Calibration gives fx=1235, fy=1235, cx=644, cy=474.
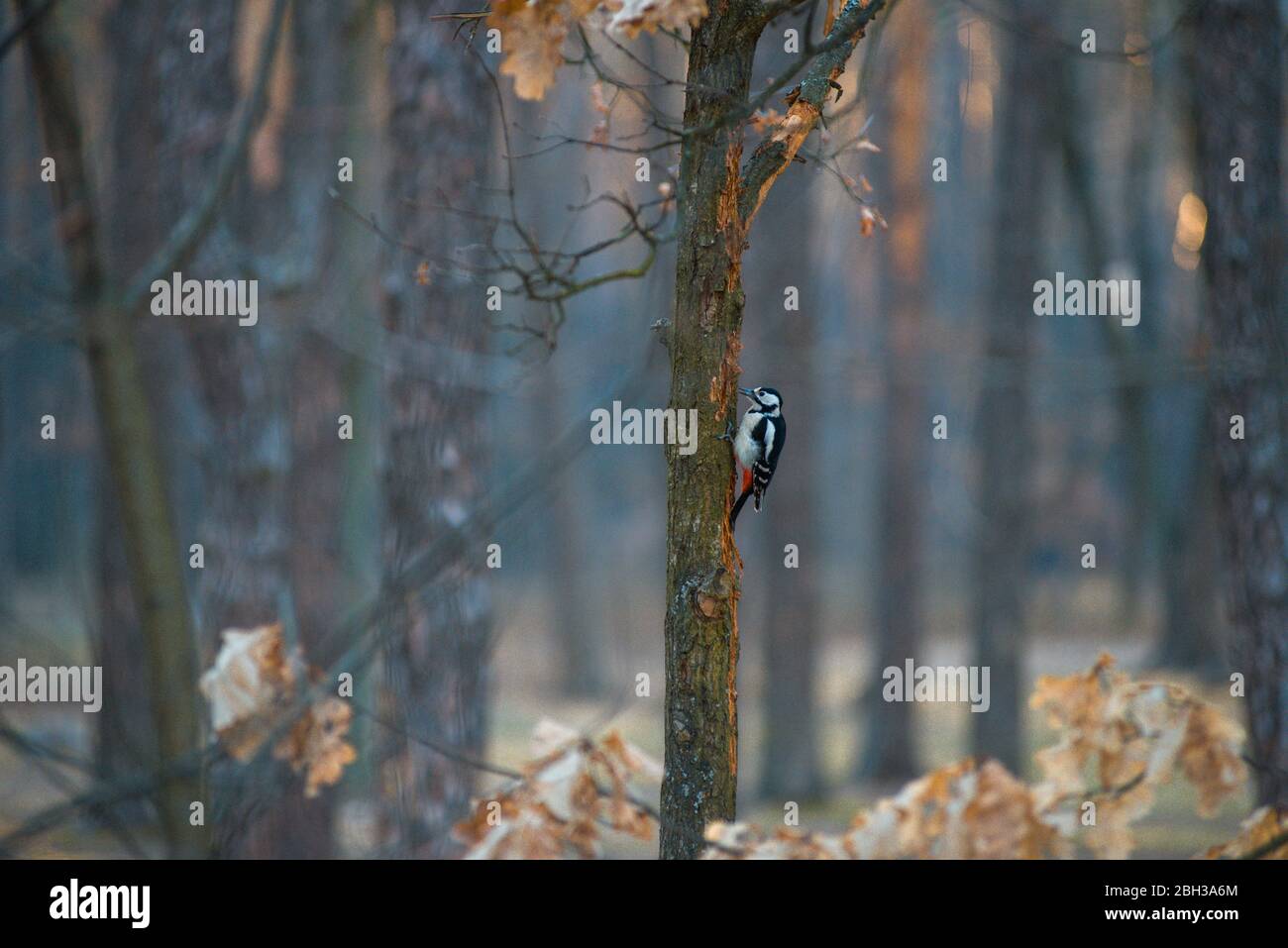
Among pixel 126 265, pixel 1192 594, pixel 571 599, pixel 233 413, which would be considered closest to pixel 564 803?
pixel 233 413

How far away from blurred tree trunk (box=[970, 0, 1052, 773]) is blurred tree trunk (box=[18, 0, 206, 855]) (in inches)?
313

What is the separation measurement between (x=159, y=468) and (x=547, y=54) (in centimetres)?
156

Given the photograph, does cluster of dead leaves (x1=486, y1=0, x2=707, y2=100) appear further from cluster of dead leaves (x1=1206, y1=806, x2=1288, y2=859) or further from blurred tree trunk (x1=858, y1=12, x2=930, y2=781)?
blurred tree trunk (x1=858, y1=12, x2=930, y2=781)

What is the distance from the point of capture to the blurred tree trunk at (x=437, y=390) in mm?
5938

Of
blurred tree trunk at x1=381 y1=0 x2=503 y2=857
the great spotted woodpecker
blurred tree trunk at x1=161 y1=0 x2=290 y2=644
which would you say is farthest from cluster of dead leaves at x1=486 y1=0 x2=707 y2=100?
blurred tree trunk at x1=161 y1=0 x2=290 y2=644

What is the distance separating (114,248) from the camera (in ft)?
30.0

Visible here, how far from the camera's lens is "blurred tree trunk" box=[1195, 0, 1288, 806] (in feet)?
18.7

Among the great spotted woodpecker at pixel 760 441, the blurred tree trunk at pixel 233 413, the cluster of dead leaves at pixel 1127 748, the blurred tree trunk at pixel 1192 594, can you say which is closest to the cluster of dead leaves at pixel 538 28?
the great spotted woodpecker at pixel 760 441

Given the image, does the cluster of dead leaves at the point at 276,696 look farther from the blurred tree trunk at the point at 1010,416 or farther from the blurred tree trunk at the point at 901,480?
the blurred tree trunk at the point at 901,480

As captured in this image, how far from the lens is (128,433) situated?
3.25 meters

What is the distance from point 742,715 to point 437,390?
499 inches

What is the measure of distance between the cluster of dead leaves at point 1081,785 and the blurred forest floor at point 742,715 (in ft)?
2.66

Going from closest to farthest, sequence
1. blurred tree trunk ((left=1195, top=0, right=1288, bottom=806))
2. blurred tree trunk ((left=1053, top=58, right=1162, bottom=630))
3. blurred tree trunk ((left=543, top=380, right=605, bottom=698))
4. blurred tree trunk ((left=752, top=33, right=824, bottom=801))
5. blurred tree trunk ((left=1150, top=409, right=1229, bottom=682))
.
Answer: blurred tree trunk ((left=1195, top=0, right=1288, bottom=806))
blurred tree trunk ((left=752, top=33, right=824, bottom=801))
blurred tree trunk ((left=1053, top=58, right=1162, bottom=630))
blurred tree trunk ((left=1150, top=409, right=1229, bottom=682))
blurred tree trunk ((left=543, top=380, right=605, bottom=698))

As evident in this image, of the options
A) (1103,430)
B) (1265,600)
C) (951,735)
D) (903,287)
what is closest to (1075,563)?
(1103,430)
